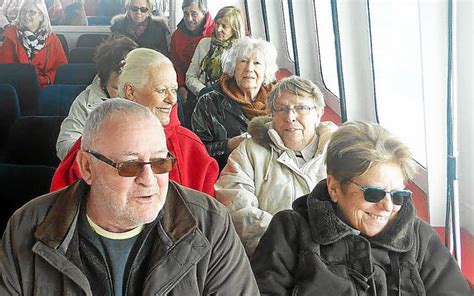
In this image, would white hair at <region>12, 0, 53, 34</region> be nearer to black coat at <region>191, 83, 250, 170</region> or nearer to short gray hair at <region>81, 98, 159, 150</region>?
black coat at <region>191, 83, 250, 170</region>

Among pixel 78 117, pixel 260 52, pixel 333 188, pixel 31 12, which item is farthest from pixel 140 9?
pixel 333 188

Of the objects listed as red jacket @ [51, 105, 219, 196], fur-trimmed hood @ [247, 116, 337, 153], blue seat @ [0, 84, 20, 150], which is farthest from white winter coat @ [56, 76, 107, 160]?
blue seat @ [0, 84, 20, 150]

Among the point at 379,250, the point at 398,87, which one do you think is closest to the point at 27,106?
the point at 398,87

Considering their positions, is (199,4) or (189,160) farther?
(199,4)

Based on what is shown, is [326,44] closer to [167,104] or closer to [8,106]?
[167,104]

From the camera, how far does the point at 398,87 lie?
9.98ft

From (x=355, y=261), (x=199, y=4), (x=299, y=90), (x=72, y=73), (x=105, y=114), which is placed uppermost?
(x=105, y=114)

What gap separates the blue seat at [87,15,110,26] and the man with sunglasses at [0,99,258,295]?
11.4 feet

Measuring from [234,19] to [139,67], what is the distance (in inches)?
67.9

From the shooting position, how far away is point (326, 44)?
13.3 feet

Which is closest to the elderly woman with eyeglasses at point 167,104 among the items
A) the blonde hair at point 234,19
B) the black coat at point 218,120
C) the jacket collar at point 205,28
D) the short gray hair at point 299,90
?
the short gray hair at point 299,90

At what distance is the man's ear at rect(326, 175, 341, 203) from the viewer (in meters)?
2.09

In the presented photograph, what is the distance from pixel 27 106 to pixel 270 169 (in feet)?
7.48

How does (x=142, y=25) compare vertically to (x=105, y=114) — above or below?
below
